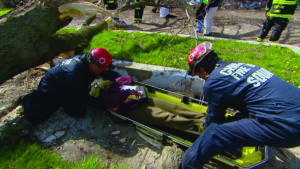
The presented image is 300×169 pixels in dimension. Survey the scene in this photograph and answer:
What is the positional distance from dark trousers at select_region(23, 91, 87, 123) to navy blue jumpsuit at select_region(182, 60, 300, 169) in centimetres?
201

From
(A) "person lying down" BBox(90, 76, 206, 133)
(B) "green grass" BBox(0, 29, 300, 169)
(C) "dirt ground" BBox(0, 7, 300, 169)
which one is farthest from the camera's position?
(A) "person lying down" BBox(90, 76, 206, 133)

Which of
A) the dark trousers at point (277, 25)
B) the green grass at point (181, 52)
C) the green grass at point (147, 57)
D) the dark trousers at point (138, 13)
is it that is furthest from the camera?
the dark trousers at point (138, 13)

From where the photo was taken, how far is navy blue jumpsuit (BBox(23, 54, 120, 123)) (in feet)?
8.59

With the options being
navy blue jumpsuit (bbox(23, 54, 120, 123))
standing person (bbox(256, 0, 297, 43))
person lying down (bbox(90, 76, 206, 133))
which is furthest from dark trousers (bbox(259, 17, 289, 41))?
navy blue jumpsuit (bbox(23, 54, 120, 123))

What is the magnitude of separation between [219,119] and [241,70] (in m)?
0.65

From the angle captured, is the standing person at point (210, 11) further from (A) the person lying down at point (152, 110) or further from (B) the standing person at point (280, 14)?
(A) the person lying down at point (152, 110)

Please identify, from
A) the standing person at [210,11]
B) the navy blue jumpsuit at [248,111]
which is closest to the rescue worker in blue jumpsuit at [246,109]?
the navy blue jumpsuit at [248,111]

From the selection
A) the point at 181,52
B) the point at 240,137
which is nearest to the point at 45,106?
the point at 240,137

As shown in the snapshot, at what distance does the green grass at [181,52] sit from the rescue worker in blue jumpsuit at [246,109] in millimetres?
1798

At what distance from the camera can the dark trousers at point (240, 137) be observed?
1612 mm

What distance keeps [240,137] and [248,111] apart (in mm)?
307

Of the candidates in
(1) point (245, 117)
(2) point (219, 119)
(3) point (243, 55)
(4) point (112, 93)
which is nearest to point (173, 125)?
(2) point (219, 119)

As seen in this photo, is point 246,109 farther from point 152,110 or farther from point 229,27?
point 229,27

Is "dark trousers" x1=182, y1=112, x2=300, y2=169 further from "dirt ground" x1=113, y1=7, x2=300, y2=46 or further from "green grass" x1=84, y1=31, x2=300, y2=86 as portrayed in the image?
"dirt ground" x1=113, y1=7, x2=300, y2=46
